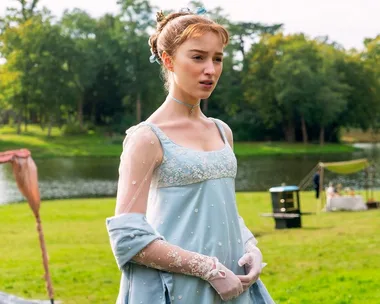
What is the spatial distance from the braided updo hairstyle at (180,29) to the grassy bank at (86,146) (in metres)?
56.9

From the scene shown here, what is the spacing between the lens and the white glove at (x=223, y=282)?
259cm

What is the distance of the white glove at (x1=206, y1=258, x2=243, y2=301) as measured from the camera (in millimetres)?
2592

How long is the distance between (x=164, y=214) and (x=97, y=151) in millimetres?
59995

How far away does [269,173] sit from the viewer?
46344 mm

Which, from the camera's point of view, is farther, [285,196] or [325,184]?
[325,184]

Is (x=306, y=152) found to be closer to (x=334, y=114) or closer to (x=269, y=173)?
(x=334, y=114)

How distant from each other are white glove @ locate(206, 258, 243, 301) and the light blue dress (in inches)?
1.9

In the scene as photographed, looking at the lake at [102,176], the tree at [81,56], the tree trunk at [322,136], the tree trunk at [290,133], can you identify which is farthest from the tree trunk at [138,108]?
the tree trunk at [322,136]

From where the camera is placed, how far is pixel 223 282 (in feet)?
8.54

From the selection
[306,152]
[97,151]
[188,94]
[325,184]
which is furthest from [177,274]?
[306,152]

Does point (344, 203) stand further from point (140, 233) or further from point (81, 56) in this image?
point (81, 56)

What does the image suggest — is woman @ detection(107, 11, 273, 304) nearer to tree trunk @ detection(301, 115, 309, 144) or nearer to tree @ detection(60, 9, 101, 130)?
tree @ detection(60, 9, 101, 130)

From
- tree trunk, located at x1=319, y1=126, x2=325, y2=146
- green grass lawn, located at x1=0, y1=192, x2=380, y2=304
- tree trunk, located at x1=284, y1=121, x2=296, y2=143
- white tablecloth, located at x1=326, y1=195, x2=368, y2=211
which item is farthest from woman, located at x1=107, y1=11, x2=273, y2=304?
tree trunk, located at x1=284, y1=121, x2=296, y2=143

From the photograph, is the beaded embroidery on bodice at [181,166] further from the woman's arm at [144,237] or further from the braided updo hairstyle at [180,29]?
the braided updo hairstyle at [180,29]
